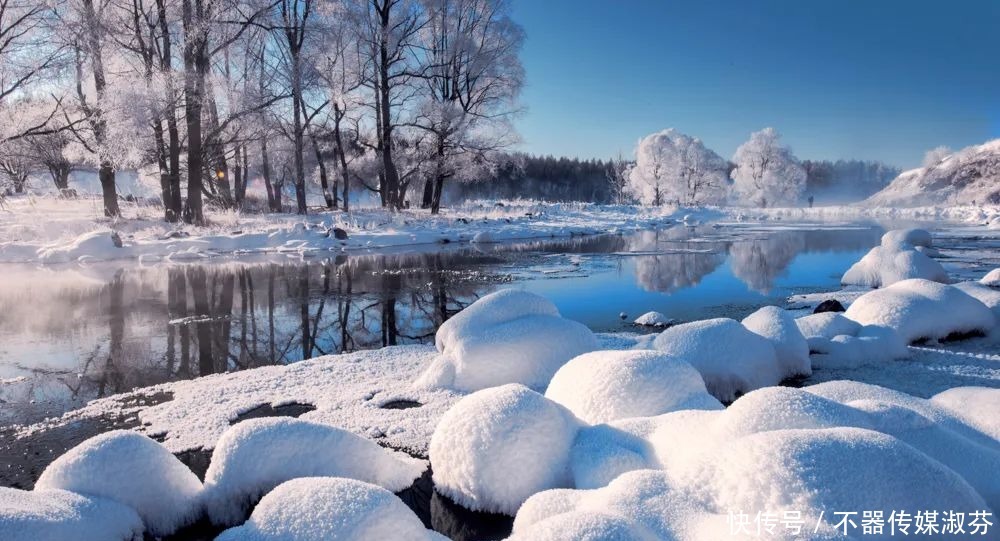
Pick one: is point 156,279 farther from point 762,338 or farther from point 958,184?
point 958,184

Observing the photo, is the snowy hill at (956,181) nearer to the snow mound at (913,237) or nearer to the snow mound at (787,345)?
the snow mound at (913,237)

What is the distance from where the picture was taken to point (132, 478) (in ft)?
8.61

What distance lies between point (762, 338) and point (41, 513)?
4.67 metres

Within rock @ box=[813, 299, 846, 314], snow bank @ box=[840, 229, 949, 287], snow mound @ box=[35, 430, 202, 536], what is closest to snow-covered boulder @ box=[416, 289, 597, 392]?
snow mound @ box=[35, 430, 202, 536]

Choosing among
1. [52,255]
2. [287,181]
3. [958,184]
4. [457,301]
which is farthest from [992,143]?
[52,255]

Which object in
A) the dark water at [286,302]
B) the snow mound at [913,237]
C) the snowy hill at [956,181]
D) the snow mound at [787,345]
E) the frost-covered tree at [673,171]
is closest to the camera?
the snow mound at [787,345]

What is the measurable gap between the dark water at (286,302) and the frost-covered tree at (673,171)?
3818cm

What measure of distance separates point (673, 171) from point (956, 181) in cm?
3016

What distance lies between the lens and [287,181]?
3862 centimetres

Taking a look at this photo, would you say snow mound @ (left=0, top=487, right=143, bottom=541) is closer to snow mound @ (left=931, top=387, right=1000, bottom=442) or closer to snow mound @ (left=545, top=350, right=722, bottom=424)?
snow mound @ (left=545, top=350, right=722, bottom=424)

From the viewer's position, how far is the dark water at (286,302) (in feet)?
17.6

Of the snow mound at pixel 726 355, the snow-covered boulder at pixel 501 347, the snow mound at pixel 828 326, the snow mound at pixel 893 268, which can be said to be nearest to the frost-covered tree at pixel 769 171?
the snow mound at pixel 893 268

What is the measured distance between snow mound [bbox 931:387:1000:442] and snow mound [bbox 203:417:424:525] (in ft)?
10.2

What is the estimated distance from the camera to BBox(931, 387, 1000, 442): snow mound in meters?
→ 3.14
